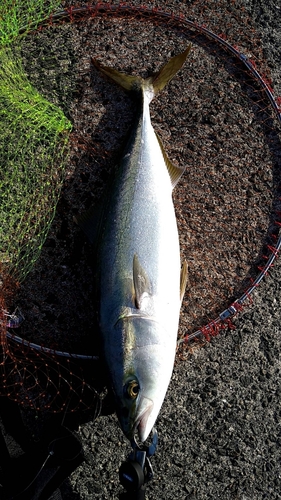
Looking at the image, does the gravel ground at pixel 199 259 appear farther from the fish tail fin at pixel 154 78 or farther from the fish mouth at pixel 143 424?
the fish mouth at pixel 143 424

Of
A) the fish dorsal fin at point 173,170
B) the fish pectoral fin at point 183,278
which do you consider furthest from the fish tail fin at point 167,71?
the fish pectoral fin at point 183,278

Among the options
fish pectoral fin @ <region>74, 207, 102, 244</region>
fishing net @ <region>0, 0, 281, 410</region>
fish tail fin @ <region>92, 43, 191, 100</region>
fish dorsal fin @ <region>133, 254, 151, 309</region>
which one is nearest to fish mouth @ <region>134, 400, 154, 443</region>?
fish dorsal fin @ <region>133, 254, 151, 309</region>

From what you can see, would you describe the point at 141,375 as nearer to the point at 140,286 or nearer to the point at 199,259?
the point at 140,286

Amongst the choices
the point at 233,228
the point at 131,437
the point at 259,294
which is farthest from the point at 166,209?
the point at 131,437

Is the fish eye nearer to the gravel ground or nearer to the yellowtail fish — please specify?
the yellowtail fish

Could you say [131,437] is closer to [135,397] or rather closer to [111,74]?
[135,397]

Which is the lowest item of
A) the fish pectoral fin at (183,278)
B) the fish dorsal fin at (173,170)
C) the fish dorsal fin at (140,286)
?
the fish pectoral fin at (183,278)

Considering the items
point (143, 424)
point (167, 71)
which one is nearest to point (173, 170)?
point (167, 71)
